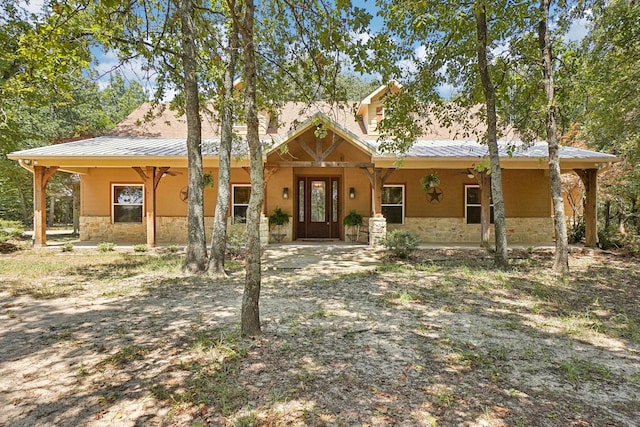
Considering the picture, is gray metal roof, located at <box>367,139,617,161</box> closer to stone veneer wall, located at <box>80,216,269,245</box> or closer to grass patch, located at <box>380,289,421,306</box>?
grass patch, located at <box>380,289,421,306</box>

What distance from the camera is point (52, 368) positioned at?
10.1ft

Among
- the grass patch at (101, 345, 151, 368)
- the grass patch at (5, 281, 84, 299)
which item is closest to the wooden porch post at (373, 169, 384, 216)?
the grass patch at (5, 281, 84, 299)

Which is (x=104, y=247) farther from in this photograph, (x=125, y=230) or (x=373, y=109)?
(x=373, y=109)

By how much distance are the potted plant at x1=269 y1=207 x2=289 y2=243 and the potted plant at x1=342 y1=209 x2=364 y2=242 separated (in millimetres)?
2127

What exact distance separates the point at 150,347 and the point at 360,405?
7.30ft

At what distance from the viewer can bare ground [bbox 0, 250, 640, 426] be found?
243 cm

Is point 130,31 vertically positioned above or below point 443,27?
below

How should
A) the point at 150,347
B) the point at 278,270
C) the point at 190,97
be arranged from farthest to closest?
the point at 278,270
the point at 190,97
the point at 150,347

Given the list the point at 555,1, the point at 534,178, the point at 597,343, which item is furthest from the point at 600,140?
the point at 597,343

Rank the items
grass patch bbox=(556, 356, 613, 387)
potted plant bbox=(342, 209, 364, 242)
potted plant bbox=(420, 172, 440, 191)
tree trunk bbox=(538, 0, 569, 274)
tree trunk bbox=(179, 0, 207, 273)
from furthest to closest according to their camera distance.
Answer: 1. potted plant bbox=(342, 209, 364, 242)
2. potted plant bbox=(420, 172, 440, 191)
3. tree trunk bbox=(538, 0, 569, 274)
4. tree trunk bbox=(179, 0, 207, 273)
5. grass patch bbox=(556, 356, 613, 387)

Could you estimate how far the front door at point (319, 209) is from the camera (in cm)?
1300

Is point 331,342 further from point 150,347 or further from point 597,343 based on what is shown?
point 597,343

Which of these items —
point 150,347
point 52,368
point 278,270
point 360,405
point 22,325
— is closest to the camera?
point 360,405

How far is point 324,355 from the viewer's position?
10.9 ft
